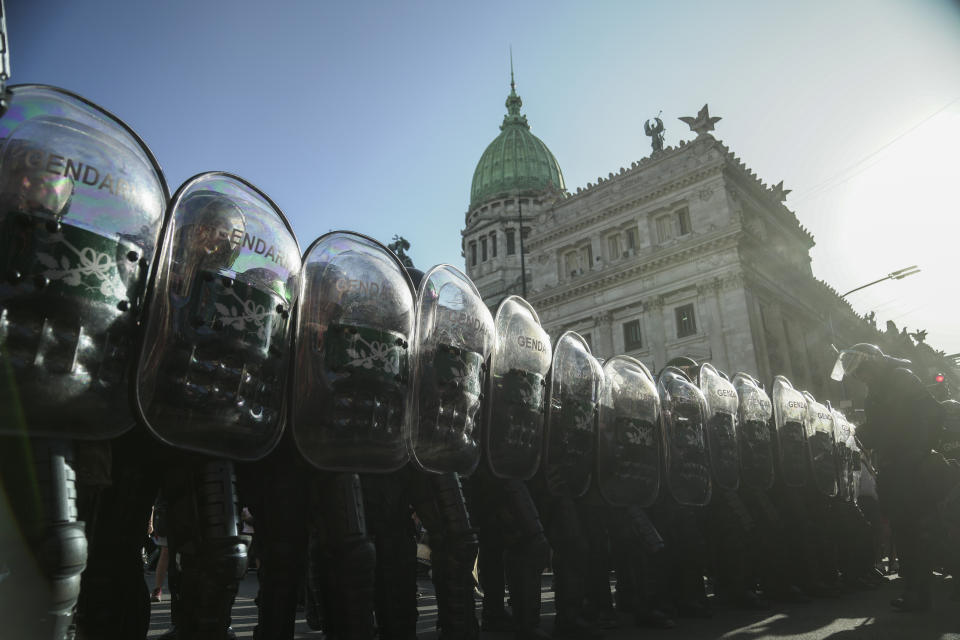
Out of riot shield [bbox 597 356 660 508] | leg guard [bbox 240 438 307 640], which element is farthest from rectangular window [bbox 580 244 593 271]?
leg guard [bbox 240 438 307 640]

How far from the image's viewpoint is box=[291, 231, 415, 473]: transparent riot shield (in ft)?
9.77

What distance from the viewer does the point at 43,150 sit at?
2182 millimetres

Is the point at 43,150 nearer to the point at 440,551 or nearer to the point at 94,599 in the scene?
the point at 94,599

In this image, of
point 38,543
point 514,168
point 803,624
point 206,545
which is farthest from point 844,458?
point 514,168

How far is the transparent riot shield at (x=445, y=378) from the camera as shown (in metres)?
3.47

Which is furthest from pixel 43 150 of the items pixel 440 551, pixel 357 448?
pixel 440 551

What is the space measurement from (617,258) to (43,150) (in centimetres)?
3129

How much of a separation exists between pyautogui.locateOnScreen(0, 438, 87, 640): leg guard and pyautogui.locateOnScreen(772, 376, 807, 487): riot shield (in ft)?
23.0

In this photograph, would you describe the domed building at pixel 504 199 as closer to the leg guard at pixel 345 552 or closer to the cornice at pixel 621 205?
the cornice at pixel 621 205

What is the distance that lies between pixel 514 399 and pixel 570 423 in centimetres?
71

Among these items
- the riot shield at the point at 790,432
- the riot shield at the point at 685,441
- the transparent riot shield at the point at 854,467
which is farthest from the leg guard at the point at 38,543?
the transparent riot shield at the point at 854,467

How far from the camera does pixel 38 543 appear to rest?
6.42 ft

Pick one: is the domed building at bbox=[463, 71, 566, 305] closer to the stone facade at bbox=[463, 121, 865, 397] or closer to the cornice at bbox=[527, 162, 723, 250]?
the cornice at bbox=[527, 162, 723, 250]

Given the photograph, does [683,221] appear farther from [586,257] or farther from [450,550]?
[450,550]
